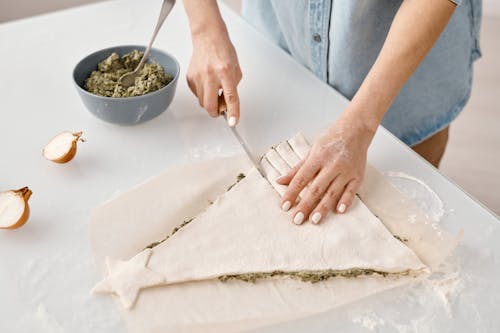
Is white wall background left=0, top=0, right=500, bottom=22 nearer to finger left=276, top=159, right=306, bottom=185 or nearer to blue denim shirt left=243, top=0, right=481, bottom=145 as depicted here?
blue denim shirt left=243, top=0, right=481, bottom=145

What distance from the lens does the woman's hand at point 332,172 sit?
99 cm

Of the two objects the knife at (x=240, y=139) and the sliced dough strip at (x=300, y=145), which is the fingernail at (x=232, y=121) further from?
the sliced dough strip at (x=300, y=145)

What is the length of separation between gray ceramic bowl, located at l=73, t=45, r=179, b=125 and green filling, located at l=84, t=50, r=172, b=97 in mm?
18

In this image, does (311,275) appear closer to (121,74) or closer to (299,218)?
(299,218)

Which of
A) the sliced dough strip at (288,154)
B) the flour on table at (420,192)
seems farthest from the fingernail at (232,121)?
the flour on table at (420,192)

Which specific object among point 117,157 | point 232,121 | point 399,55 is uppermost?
point 399,55

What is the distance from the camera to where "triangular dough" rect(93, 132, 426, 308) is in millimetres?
896

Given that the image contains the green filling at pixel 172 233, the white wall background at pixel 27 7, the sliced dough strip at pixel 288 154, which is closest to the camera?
the green filling at pixel 172 233

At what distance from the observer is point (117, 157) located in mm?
1132

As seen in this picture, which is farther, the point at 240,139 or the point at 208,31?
the point at 208,31

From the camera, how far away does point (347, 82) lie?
1.29m

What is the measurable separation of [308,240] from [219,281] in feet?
0.55

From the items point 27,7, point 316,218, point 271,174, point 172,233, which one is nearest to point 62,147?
point 172,233

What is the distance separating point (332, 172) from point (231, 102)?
10.9 inches
